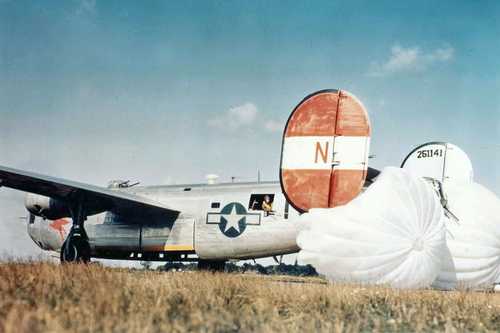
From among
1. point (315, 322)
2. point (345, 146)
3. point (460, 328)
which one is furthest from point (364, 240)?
point (315, 322)

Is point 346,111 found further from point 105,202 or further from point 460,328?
point 105,202

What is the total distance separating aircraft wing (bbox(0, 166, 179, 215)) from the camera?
56.6 ft

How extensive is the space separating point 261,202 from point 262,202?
45 millimetres

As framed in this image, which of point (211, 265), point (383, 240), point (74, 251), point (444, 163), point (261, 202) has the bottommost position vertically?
point (211, 265)

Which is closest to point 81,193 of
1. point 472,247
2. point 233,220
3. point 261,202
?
point 233,220

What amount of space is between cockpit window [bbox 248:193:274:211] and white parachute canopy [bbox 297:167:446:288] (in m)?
6.25

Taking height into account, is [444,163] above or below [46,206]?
above

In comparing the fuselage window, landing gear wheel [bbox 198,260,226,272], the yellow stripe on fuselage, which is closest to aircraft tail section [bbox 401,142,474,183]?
the fuselage window

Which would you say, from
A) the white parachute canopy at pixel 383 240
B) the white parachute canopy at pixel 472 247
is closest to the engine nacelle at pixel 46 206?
the white parachute canopy at pixel 383 240

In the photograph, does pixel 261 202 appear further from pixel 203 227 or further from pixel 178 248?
pixel 178 248

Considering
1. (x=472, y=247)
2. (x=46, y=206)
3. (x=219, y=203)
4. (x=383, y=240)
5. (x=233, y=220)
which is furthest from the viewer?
(x=46, y=206)

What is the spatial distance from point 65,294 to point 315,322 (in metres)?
3.23

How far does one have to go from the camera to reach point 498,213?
12.8 metres

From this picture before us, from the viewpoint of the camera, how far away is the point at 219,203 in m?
18.7
